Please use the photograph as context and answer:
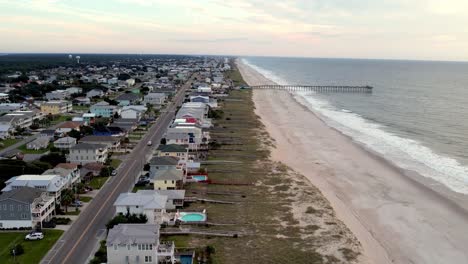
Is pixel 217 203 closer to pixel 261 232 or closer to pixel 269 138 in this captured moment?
pixel 261 232

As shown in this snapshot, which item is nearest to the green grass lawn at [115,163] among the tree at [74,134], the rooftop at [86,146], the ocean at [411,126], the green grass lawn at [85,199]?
the rooftop at [86,146]

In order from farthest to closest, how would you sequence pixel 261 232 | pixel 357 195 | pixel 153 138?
pixel 153 138, pixel 357 195, pixel 261 232

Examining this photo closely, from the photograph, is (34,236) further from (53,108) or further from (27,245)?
(53,108)

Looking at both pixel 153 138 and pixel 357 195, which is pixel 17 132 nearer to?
pixel 153 138

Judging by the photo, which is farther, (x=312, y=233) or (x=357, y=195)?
(x=357, y=195)

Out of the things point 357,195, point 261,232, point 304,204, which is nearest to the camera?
point 261,232

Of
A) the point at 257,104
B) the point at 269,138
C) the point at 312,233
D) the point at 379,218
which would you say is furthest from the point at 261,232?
the point at 257,104

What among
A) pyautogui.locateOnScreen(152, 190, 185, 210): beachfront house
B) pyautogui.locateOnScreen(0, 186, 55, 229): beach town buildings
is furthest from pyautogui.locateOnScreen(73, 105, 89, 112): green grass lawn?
pyautogui.locateOnScreen(0, 186, 55, 229): beach town buildings
